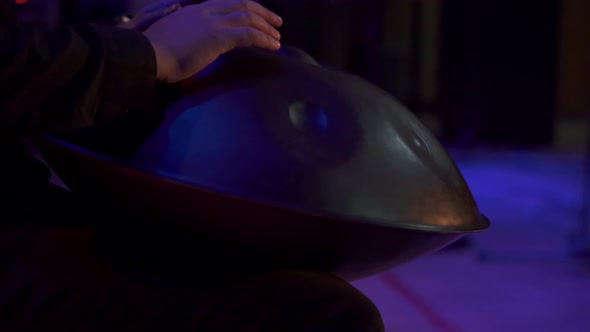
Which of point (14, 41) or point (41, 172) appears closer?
point (14, 41)

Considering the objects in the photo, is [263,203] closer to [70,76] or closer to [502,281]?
[70,76]

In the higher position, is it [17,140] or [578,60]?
[17,140]

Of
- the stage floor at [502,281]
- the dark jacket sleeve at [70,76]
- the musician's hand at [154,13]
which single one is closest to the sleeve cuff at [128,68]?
the dark jacket sleeve at [70,76]

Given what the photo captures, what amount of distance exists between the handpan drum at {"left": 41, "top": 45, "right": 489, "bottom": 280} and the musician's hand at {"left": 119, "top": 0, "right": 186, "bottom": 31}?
99mm

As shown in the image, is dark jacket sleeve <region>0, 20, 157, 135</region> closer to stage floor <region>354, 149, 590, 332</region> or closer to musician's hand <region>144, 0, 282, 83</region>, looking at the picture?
musician's hand <region>144, 0, 282, 83</region>

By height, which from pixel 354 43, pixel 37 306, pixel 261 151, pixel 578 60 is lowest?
pixel 578 60

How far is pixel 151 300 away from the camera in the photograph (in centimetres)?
51

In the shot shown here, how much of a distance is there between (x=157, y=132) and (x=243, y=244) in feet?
0.34

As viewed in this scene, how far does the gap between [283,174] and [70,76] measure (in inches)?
6.5

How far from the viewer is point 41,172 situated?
64cm

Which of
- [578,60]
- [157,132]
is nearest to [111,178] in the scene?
[157,132]

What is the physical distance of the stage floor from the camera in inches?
62.9

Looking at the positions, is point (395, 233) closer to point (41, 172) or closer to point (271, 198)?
point (271, 198)

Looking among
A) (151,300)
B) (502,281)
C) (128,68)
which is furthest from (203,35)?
(502,281)
